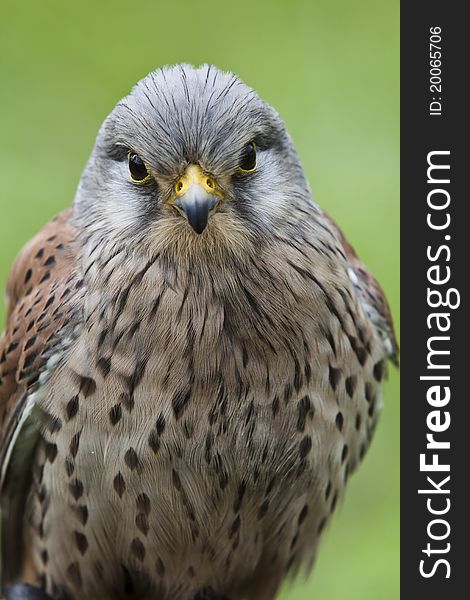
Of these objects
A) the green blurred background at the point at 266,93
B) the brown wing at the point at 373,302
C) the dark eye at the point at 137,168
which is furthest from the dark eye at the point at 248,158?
the green blurred background at the point at 266,93

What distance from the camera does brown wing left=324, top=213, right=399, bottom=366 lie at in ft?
14.9

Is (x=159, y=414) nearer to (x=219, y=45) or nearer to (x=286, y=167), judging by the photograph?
(x=286, y=167)

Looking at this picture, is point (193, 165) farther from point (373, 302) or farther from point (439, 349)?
point (439, 349)

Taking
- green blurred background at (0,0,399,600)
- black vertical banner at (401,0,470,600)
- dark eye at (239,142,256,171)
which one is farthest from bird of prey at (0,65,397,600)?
green blurred background at (0,0,399,600)

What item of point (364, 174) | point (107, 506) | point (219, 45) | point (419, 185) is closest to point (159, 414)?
point (107, 506)

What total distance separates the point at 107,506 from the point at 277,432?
0.62 metres

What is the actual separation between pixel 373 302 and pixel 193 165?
43.4 inches

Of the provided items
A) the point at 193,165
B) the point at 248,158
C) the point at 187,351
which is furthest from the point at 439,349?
the point at 193,165

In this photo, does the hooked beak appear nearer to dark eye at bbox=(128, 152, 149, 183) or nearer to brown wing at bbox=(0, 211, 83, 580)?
dark eye at bbox=(128, 152, 149, 183)

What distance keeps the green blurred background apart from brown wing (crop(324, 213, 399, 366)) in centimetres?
207

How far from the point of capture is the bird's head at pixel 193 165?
378 centimetres

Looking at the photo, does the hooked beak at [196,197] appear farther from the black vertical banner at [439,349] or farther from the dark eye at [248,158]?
the black vertical banner at [439,349]

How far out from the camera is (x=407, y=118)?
5.33 metres

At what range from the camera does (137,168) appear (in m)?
3.89
